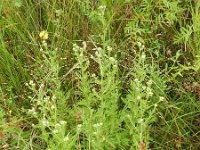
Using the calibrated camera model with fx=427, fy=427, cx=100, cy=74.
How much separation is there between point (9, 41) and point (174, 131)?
1154 mm

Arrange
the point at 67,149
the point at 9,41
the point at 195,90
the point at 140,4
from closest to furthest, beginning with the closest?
1. the point at 67,149
2. the point at 195,90
3. the point at 140,4
4. the point at 9,41

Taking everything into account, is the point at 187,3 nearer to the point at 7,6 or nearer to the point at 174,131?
the point at 174,131

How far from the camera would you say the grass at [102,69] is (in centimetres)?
212

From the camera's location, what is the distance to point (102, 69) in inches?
77.0

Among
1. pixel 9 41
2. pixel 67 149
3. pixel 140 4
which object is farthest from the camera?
pixel 9 41

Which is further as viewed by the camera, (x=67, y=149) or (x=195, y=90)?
(x=195, y=90)

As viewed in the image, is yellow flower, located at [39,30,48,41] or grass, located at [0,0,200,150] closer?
grass, located at [0,0,200,150]

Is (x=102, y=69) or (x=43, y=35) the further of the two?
(x=43, y=35)

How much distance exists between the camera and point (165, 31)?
2494 mm

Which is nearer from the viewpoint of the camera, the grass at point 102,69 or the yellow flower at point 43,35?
the grass at point 102,69

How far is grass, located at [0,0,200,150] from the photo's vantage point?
2115mm

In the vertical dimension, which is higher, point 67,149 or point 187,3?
point 187,3

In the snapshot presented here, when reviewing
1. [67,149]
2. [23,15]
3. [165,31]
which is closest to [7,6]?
[23,15]

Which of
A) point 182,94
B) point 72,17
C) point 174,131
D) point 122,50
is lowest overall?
point 174,131
